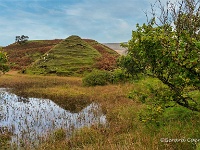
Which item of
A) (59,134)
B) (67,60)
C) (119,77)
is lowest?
(59,134)

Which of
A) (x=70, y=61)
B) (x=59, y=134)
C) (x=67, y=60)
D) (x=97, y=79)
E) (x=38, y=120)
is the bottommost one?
(x=59, y=134)

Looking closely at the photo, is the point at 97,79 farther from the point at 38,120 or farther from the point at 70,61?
the point at 70,61

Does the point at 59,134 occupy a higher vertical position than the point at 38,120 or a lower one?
lower

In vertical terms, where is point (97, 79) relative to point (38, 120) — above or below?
above

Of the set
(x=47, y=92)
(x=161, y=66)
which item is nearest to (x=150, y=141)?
(x=161, y=66)

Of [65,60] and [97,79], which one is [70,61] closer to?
[65,60]

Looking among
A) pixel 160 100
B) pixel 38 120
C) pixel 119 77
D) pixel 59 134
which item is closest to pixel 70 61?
pixel 119 77

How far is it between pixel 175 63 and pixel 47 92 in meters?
21.0

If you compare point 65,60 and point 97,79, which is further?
point 65,60

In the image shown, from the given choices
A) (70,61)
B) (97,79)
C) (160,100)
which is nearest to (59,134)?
(160,100)

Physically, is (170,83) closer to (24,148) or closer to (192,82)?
(192,82)

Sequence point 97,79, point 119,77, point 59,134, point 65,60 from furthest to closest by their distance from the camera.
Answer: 1. point 65,60
2. point 119,77
3. point 97,79
4. point 59,134

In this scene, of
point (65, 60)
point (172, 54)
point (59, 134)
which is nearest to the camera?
point (172, 54)

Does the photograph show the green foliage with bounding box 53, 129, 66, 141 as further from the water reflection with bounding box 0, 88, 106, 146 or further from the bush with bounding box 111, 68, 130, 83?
the bush with bounding box 111, 68, 130, 83
